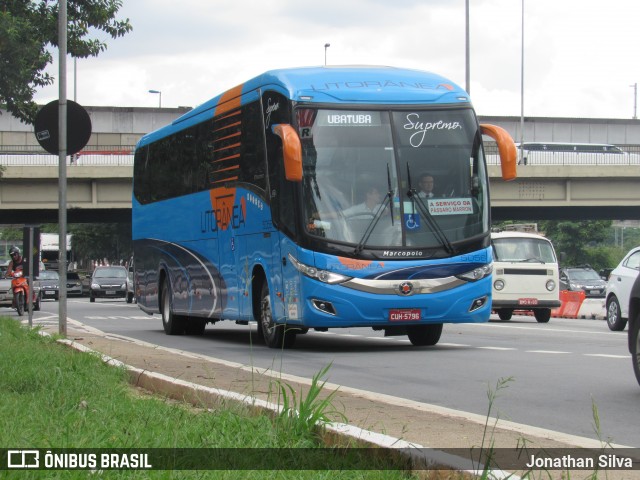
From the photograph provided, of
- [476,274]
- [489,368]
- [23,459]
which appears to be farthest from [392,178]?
[23,459]

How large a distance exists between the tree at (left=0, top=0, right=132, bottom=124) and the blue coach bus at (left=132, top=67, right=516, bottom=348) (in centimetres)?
846

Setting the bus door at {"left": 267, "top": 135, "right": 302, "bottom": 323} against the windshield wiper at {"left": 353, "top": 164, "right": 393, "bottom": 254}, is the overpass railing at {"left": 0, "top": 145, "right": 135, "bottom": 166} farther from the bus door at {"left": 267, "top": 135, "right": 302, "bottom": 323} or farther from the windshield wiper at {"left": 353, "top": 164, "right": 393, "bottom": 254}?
the windshield wiper at {"left": 353, "top": 164, "right": 393, "bottom": 254}

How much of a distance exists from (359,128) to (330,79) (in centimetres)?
93

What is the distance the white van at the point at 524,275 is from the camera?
2947cm

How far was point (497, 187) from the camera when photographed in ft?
172

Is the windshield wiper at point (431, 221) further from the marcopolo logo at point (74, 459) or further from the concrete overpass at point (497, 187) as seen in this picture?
the concrete overpass at point (497, 187)

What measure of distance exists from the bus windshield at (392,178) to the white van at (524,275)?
1348cm

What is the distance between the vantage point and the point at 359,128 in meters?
15.9

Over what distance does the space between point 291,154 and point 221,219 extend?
449 cm

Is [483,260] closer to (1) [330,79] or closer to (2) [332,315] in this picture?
(2) [332,315]

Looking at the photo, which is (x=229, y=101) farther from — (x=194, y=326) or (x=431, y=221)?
(x=194, y=326)

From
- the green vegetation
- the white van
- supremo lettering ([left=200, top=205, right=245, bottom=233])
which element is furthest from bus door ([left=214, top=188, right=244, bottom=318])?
the white van

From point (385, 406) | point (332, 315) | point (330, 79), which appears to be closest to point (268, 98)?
point (330, 79)

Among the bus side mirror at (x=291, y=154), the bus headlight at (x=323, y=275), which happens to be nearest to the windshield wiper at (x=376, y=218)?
the bus headlight at (x=323, y=275)
